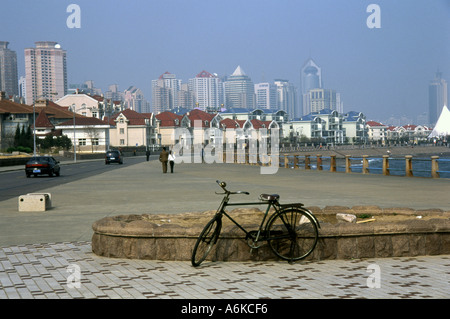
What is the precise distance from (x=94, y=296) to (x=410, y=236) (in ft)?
15.2

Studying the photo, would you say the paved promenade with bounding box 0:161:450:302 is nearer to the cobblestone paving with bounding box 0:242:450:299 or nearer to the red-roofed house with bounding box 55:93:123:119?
the cobblestone paving with bounding box 0:242:450:299

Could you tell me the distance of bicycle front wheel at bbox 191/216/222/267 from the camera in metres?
8.47

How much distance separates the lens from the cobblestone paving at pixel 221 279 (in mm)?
6895

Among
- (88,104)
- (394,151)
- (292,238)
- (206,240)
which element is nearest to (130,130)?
(88,104)

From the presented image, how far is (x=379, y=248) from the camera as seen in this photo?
9023 mm

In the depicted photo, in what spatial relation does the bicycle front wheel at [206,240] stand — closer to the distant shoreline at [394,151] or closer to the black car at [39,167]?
the black car at [39,167]

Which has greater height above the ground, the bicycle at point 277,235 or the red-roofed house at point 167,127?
the red-roofed house at point 167,127


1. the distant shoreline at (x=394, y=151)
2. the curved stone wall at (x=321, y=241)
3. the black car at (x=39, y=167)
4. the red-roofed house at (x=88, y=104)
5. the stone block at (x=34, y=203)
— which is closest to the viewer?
the curved stone wall at (x=321, y=241)

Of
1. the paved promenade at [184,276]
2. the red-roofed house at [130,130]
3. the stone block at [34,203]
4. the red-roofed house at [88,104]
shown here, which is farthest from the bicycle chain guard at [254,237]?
the red-roofed house at [88,104]

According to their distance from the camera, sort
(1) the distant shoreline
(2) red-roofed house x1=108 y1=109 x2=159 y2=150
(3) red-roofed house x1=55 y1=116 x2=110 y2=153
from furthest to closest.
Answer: (1) the distant shoreline < (2) red-roofed house x1=108 y1=109 x2=159 y2=150 < (3) red-roofed house x1=55 y1=116 x2=110 y2=153

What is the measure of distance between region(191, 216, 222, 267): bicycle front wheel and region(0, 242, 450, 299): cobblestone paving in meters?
0.14

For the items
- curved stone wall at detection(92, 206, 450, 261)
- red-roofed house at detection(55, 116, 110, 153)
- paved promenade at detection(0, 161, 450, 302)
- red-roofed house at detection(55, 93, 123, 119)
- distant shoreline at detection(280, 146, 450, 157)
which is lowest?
distant shoreline at detection(280, 146, 450, 157)

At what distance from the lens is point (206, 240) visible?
8.66 metres

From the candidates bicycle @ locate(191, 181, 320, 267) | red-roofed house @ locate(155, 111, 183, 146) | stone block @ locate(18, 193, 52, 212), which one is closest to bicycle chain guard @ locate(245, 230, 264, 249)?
bicycle @ locate(191, 181, 320, 267)
